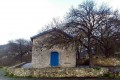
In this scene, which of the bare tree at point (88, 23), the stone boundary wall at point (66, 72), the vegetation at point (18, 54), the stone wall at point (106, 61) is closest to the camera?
the stone boundary wall at point (66, 72)

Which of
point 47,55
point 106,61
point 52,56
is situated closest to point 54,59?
point 52,56

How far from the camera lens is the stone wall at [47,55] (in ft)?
105

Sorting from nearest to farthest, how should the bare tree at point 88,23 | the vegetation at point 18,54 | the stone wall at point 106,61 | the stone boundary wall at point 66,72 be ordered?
the stone boundary wall at point 66,72, the bare tree at point 88,23, the stone wall at point 106,61, the vegetation at point 18,54

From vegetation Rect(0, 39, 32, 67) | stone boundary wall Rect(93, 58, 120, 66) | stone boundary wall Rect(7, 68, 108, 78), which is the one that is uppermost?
vegetation Rect(0, 39, 32, 67)

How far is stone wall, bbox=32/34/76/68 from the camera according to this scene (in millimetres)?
32125

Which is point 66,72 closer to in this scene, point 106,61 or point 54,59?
point 54,59

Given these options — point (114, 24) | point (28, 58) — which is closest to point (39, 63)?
point (114, 24)

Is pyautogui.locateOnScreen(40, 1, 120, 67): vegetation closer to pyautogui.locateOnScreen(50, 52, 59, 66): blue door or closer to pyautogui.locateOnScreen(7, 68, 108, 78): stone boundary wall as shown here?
pyautogui.locateOnScreen(50, 52, 59, 66): blue door

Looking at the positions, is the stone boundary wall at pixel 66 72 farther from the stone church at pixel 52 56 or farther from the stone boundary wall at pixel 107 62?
the stone boundary wall at pixel 107 62

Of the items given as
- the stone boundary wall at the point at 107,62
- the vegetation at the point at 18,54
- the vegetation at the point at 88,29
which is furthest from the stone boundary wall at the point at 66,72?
the vegetation at the point at 18,54

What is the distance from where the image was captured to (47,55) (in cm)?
3250

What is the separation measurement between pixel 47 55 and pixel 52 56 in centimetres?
68

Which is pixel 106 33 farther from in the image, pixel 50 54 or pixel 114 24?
pixel 50 54

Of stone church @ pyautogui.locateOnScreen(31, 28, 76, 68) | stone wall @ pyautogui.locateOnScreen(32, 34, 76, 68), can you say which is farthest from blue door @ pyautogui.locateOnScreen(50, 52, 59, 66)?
stone wall @ pyautogui.locateOnScreen(32, 34, 76, 68)
